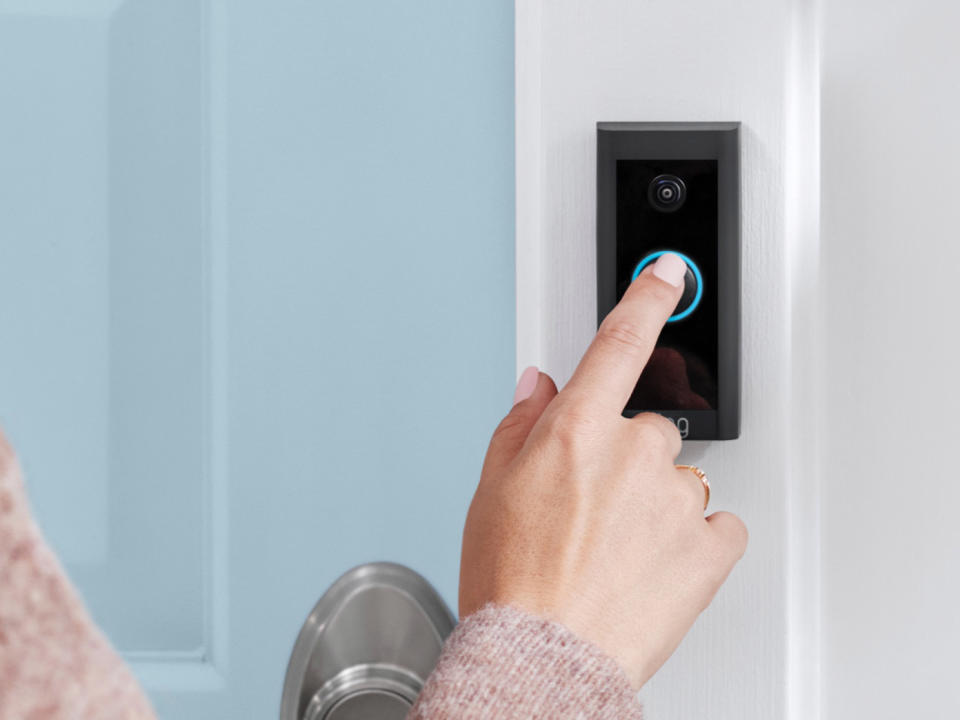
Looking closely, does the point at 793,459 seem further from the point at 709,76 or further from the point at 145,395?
the point at 145,395

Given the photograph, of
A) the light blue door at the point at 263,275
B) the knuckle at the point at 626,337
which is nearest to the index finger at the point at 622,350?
the knuckle at the point at 626,337

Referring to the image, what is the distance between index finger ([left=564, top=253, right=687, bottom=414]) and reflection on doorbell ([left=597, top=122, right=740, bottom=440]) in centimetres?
2

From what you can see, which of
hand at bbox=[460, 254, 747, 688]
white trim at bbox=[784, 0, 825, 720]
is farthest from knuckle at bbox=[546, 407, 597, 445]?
white trim at bbox=[784, 0, 825, 720]

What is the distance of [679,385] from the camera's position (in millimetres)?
341

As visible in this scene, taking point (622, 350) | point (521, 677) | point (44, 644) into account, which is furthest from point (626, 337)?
point (44, 644)

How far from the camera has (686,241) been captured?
1.11 ft

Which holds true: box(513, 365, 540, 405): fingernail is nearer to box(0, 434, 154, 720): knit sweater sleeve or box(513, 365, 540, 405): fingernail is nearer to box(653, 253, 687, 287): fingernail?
box(653, 253, 687, 287): fingernail

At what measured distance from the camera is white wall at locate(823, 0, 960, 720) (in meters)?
0.34

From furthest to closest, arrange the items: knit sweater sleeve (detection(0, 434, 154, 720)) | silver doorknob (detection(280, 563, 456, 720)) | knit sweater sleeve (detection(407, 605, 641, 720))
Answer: silver doorknob (detection(280, 563, 456, 720))
knit sweater sleeve (detection(407, 605, 641, 720))
knit sweater sleeve (detection(0, 434, 154, 720))

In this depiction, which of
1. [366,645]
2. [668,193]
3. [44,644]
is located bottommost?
[366,645]

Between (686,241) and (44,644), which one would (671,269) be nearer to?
(686,241)

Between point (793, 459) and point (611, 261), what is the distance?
0.12 m

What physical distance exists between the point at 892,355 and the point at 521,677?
0.22 m

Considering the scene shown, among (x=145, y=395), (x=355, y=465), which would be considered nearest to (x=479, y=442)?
(x=355, y=465)
